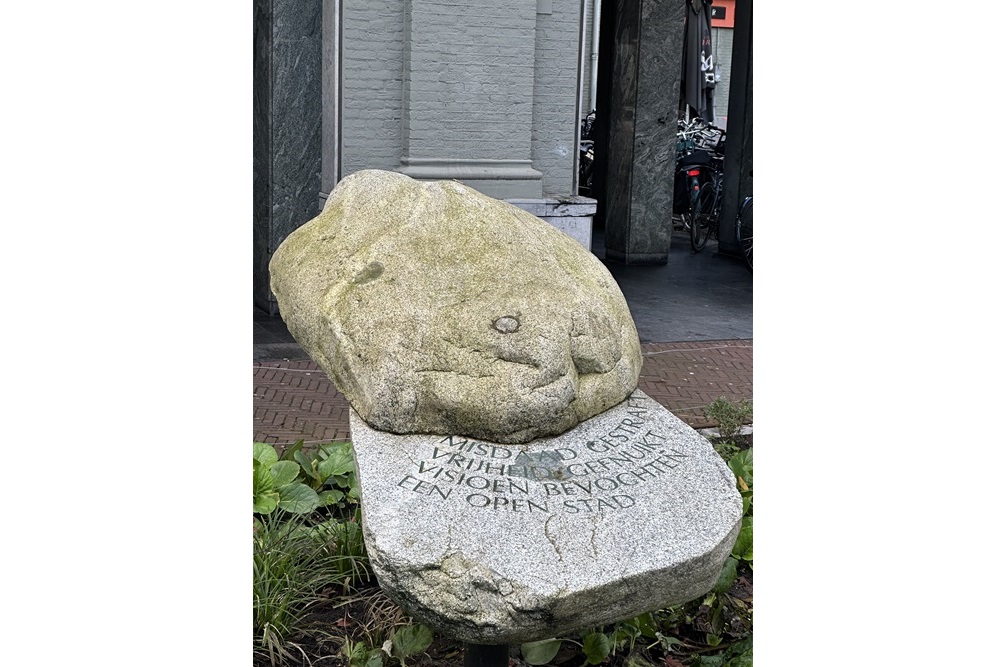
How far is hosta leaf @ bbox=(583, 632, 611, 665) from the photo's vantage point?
3.67 meters

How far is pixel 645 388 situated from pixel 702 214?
6.74 meters

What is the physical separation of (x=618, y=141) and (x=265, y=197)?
431 centimetres

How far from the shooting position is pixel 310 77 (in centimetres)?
811

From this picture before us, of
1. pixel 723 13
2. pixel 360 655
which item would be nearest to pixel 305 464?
pixel 360 655

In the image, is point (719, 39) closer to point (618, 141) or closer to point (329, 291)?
point (618, 141)

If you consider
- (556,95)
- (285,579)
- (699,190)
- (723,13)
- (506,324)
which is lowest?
(285,579)

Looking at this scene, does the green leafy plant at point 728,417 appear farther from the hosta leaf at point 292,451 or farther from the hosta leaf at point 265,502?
the hosta leaf at point 265,502

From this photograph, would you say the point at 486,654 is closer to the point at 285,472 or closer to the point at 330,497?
the point at 330,497

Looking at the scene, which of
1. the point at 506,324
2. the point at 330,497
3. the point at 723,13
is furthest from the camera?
the point at 723,13

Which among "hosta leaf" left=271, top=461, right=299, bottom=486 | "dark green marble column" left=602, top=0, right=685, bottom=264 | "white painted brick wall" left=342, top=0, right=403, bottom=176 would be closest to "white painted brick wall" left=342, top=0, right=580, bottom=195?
"white painted brick wall" left=342, top=0, right=403, bottom=176

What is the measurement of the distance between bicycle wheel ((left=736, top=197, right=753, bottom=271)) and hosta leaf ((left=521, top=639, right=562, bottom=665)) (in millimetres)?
8335

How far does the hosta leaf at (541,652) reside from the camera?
3674 mm

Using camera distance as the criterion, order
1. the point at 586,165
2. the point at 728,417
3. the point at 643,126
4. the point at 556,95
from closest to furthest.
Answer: the point at 728,417 < the point at 556,95 < the point at 643,126 < the point at 586,165

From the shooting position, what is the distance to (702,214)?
1309 centimetres
